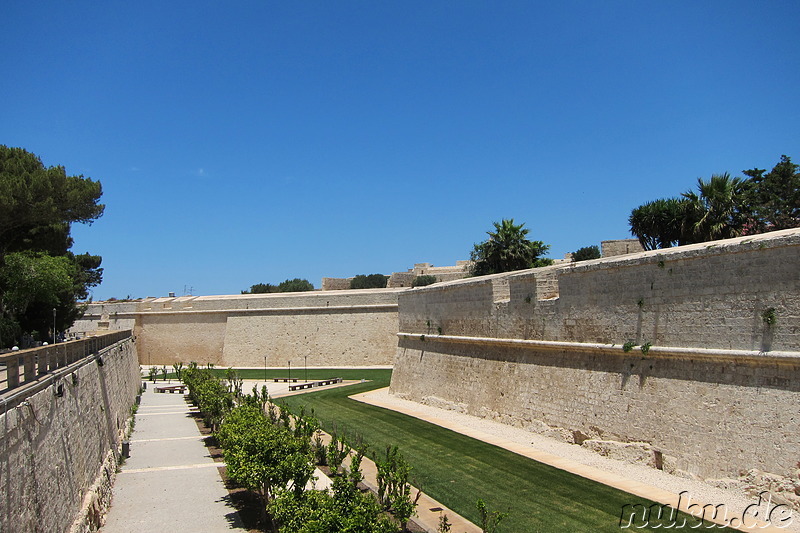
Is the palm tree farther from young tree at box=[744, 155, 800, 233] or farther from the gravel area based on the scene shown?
the gravel area

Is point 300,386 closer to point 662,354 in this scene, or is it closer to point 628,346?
point 628,346

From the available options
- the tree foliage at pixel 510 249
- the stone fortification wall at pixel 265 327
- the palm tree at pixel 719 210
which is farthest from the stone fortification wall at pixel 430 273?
the palm tree at pixel 719 210

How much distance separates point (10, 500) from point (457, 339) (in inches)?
457

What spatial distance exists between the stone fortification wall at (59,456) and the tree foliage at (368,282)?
37826mm

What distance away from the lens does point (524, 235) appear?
25594mm

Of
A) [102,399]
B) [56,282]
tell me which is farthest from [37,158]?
[102,399]

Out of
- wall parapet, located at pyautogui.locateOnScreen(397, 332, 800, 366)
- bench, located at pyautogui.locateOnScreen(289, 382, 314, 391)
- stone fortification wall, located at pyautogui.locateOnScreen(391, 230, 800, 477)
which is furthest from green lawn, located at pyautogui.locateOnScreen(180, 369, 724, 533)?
bench, located at pyautogui.locateOnScreen(289, 382, 314, 391)

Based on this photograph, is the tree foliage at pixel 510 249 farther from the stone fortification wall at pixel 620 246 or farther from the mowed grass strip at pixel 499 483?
the mowed grass strip at pixel 499 483

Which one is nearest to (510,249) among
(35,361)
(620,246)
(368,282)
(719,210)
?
(620,246)

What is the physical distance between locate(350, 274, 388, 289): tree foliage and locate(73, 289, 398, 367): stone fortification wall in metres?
15.1

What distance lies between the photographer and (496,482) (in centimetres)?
888

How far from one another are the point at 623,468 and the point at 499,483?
1957 mm

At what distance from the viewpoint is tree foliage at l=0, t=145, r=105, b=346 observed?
1605 cm

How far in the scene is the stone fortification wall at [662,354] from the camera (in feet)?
23.7
